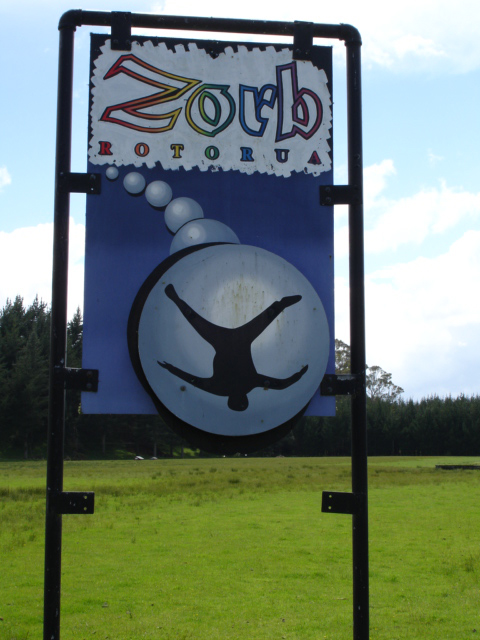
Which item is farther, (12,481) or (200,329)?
(12,481)

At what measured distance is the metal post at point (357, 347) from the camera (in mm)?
4523

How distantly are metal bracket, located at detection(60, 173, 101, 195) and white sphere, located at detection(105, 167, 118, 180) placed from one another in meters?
0.09

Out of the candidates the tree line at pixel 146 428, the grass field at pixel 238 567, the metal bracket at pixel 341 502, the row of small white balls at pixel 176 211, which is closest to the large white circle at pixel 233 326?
the row of small white balls at pixel 176 211

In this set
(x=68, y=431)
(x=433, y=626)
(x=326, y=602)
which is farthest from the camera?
(x=68, y=431)

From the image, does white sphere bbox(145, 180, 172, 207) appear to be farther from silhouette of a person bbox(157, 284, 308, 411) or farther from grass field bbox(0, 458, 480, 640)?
grass field bbox(0, 458, 480, 640)

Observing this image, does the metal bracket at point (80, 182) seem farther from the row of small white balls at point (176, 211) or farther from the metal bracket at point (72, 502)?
the metal bracket at point (72, 502)

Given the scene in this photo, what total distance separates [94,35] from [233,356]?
93.0 inches

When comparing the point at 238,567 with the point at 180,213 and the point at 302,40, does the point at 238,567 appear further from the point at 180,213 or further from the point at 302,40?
the point at 302,40

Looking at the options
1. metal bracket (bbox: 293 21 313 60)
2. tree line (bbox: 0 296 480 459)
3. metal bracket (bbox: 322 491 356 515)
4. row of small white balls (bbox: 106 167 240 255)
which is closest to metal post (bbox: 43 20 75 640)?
row of small white balls (bbox: 106 167 240 255)

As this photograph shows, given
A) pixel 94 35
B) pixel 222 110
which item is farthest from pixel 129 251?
pixel 94 35

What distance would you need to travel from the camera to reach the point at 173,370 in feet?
16.0

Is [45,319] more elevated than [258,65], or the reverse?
[45,319]

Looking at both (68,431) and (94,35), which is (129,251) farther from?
(68,431)

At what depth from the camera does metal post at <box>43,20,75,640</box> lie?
445 cm
